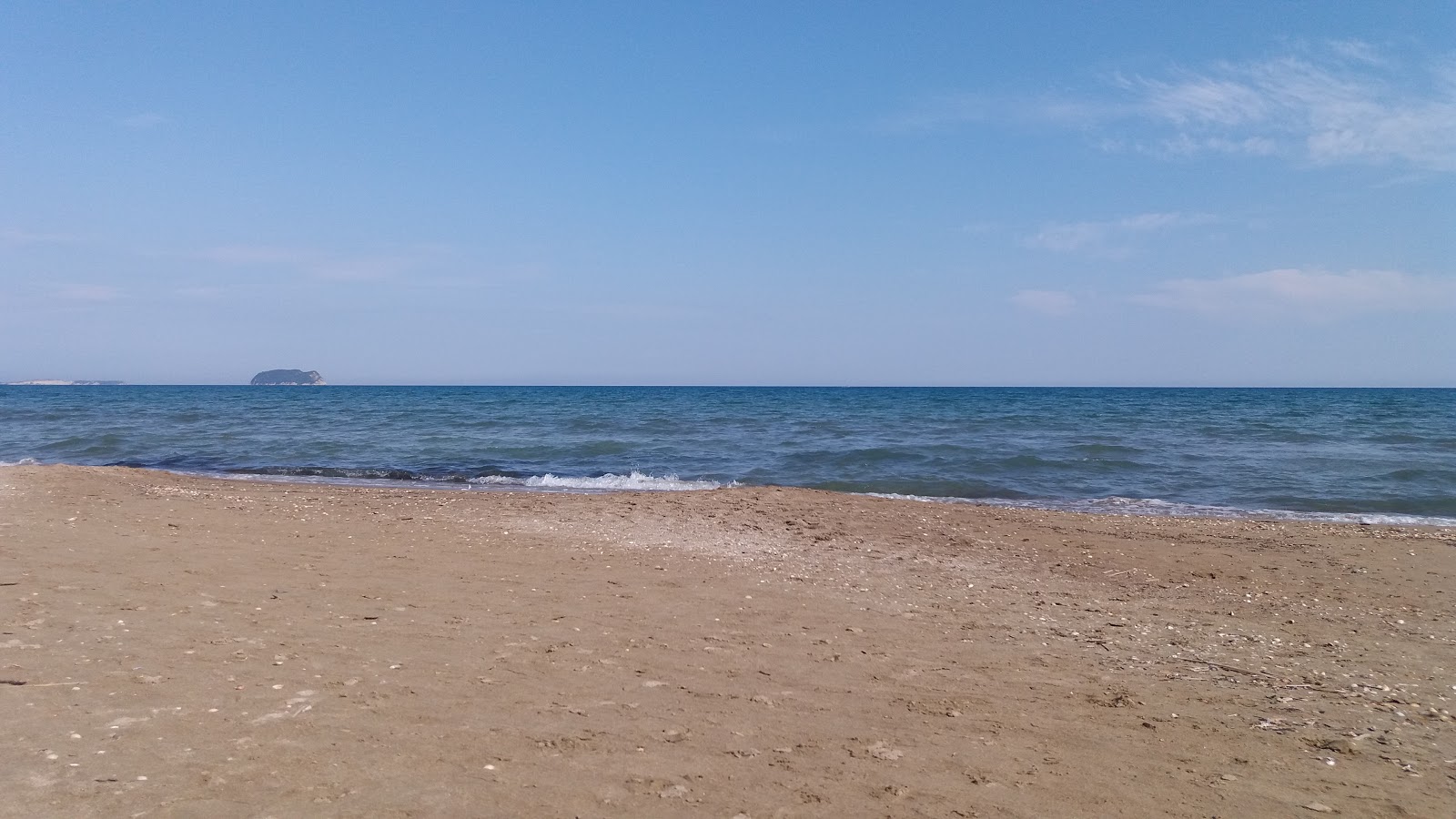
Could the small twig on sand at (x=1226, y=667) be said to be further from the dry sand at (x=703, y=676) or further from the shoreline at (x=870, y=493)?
the shoreline at (x=870, y=493)

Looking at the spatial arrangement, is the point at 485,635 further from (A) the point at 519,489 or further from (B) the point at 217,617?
(A) the point at 519,489

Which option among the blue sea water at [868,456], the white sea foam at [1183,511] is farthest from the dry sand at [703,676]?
the blue sea water at [868,456]

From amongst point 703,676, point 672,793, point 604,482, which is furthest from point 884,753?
point 604,482

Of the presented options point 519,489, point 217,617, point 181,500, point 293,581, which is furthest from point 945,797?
point 519,489

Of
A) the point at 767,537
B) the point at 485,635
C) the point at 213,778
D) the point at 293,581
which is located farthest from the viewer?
the point at 767,537

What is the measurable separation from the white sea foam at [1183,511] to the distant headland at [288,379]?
16895cm

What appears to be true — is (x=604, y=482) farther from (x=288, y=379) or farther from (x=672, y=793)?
(x=288, y=379)

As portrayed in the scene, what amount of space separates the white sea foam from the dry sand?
398 centimetres

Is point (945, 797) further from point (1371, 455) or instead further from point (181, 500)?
point (1371, 455)

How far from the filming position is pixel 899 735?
485 centimetres

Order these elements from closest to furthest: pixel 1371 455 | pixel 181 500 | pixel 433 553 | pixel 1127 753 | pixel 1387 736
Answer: pixel 1127 753, pixel 1387 736, pixel 433 553, pixel 181 500, pixel 1371 455

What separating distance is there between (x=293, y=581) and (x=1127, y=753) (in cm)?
678

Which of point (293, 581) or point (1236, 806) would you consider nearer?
point (1236, 806)

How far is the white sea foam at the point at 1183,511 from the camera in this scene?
48.6 ft
